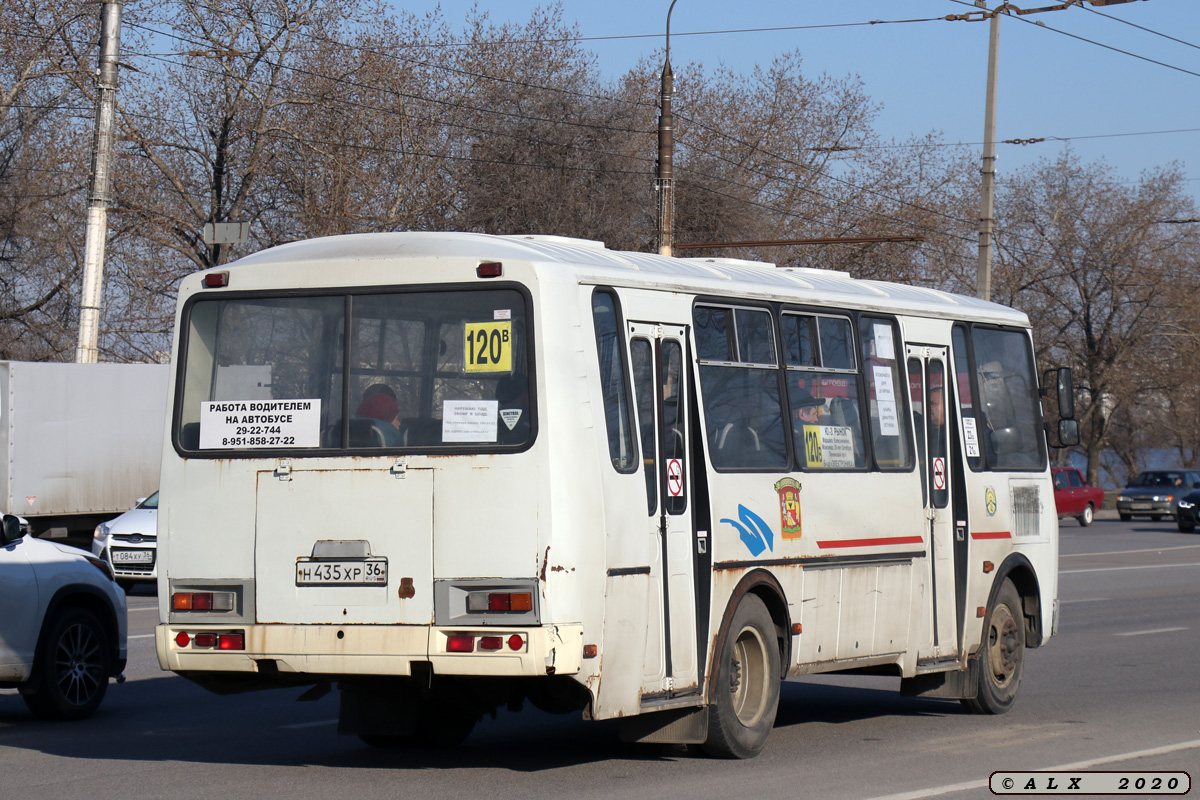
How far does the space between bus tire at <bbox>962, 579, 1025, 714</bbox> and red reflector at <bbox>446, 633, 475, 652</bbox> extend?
192 inches

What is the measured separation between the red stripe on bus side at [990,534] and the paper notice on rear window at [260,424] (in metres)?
5.20

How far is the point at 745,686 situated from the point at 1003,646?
10.5 feet

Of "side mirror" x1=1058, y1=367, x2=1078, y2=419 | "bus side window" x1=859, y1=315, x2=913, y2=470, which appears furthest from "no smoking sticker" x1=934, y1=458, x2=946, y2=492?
"side mirror" x1=1058, y1=367, x2=1078, y2=419

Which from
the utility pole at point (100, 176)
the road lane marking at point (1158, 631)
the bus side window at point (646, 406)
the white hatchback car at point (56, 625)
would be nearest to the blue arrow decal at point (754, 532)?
the bus side window at point (646, 406)

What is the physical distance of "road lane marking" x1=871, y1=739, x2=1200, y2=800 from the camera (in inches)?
300

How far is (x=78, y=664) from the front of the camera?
10602 millimetres

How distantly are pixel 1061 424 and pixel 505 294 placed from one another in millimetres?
6160

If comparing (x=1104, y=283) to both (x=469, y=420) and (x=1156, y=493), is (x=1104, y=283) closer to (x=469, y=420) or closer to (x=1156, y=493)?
(x=1156, y=493)

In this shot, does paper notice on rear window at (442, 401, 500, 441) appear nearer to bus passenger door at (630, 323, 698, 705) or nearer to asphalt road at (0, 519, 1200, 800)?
bus passenger door at (630, 323, 698, 705)

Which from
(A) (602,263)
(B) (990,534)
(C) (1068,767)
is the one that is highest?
(A) (602,263)

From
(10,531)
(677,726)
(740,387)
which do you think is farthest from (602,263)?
(10,531)

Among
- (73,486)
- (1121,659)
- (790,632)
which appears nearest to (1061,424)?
(1121,659)

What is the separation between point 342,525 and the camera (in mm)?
7840

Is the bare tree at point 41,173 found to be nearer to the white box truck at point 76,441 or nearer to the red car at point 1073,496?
the white box truck at point 76,441
